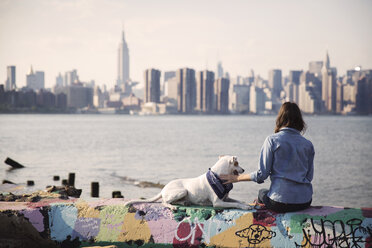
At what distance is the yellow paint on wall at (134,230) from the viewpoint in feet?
17.3

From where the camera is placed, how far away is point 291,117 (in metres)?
5.23

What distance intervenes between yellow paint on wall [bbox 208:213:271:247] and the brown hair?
44.3 inches

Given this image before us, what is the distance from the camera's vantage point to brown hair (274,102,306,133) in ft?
17.1

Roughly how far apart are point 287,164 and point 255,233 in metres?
0.86

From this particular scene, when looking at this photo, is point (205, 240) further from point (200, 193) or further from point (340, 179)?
point (340, 179)

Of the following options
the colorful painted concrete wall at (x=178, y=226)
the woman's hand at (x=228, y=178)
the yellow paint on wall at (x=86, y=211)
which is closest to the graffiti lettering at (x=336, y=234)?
the colorful painted concrete wall at (x=178, y=226)

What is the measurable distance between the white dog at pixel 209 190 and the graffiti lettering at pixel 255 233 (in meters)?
0.29

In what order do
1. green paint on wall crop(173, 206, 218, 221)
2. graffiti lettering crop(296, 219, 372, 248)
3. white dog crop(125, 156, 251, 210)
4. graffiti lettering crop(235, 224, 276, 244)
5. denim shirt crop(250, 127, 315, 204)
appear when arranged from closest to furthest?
graffiti lettering crop(296, 219, 372, 248) → graffiti lettering crop(235, 224, 276, 244) → denim shirt crop(250, 127, 315, 204) → green paint on wall crop(173, 206, 218, 221) → white dog crop(125, 156, 251, 210)

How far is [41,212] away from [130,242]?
116 cm

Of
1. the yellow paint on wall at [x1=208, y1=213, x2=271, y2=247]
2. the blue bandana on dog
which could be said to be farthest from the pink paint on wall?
the blue bandana on dog

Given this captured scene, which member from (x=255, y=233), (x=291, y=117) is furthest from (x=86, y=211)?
(x=291, y=117)

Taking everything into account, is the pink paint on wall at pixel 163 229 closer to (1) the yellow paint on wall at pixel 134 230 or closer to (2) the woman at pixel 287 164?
(1) the yellow paint on wall at pixel 134 230

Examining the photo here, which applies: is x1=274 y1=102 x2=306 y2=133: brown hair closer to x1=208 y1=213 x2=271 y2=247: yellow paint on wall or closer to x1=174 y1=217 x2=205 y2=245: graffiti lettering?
x1=208 y1=213 x2=271 y2=247: yellow paint on wall

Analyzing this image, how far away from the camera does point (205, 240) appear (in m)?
5.18
